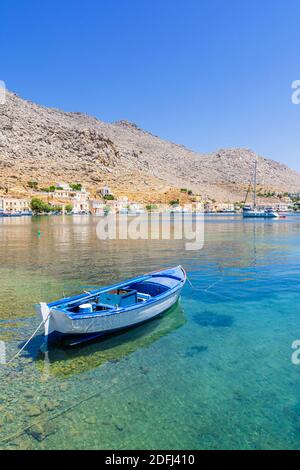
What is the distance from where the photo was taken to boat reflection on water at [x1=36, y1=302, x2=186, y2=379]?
10.5 meters

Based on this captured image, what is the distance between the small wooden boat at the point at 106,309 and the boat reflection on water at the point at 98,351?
0.36 metres

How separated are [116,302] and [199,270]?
533 inches

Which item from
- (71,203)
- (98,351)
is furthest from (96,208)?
(98,351)

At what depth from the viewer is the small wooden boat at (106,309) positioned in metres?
11.2

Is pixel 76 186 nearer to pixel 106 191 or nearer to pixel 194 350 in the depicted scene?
pixel 106 191

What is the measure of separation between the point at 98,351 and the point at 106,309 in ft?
5.91

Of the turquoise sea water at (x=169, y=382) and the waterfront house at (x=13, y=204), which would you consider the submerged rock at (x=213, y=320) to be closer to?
the turquoise sea water at (x=169, y=382)

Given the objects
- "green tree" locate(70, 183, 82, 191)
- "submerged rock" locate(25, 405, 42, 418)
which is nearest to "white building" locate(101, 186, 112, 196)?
"green tree" locate(70, 183, 82, 191)

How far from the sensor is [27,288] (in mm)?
20500

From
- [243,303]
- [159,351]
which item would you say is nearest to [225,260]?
[243,303]

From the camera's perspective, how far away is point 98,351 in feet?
38.0

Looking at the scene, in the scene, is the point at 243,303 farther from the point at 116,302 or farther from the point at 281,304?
the point at 116,302

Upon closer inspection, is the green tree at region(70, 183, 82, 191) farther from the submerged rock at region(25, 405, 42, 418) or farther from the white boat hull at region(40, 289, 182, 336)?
the submerged rock at region(25, 405, 42, 418)

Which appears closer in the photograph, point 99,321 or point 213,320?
point 99,321
